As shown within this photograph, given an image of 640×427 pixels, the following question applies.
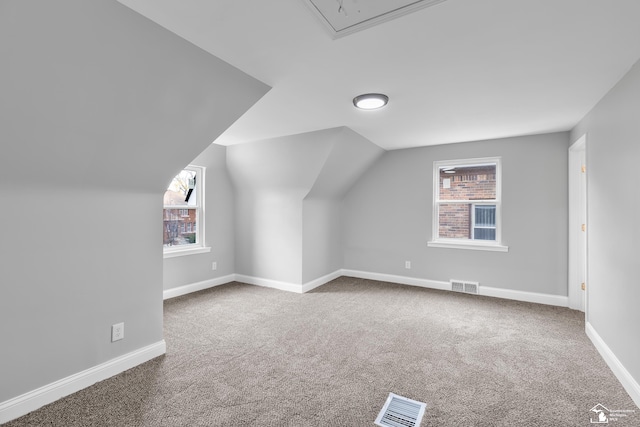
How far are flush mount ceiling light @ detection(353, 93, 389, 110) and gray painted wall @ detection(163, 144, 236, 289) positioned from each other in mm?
2621

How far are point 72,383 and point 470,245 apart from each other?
4509 millimetres

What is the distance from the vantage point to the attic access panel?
143cm

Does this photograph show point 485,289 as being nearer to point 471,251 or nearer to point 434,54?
point 471,251

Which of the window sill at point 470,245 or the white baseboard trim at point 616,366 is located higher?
the window sill at point 470,245

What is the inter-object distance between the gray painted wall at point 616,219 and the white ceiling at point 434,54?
22 centimetres

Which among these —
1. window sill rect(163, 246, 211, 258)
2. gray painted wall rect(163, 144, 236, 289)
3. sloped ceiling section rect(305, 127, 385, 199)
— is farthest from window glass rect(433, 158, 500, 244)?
window sill rect(163, 246, 211, 258)

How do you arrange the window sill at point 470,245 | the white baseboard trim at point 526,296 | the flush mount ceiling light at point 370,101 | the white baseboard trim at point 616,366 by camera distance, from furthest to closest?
the window sill at point 470,245 → the white baseboard trim at point 526,296 → the flush mount ceiling light at point 370,101 → the white baseboard trim at point 616,366

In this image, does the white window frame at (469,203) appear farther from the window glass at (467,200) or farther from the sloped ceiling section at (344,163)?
the sloped ceiling section at (344,163)

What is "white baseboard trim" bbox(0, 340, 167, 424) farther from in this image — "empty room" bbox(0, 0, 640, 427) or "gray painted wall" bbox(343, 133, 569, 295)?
"gray painted wall" bbox(343, 133, 569, 295)

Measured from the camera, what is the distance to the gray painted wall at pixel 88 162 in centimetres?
144

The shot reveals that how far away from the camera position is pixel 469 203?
4.46 meters

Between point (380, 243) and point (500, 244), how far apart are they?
173 centimetres

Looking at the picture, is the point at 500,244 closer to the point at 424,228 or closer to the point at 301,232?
the point at 424,228

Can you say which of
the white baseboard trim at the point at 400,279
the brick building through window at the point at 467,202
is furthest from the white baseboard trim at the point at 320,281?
the brick building through window at the point at 467,202
